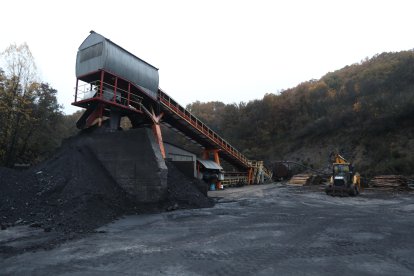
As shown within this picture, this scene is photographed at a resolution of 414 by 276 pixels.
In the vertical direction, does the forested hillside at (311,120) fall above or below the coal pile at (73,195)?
above

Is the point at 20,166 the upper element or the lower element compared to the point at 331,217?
upper

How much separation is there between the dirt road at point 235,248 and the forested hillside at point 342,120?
2126 centimetres

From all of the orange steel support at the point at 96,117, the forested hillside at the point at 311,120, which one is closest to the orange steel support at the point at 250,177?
the forested hillside at the point at 311,120

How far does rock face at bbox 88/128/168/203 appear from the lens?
13.0 m

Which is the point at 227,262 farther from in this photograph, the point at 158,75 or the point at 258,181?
the point at 258,181

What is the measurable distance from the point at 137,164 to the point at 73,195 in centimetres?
302

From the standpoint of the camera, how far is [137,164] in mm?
13258

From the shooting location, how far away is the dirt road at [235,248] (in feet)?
17.8

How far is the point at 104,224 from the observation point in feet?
33.0

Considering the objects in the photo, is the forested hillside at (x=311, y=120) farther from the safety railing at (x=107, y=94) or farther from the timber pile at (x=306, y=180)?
the safety railing at (x=107, y=94)

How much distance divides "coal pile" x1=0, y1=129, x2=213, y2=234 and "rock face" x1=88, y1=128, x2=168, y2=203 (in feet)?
1.04

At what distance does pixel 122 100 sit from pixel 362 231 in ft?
45.6

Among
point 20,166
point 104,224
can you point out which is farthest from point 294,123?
point 104,224

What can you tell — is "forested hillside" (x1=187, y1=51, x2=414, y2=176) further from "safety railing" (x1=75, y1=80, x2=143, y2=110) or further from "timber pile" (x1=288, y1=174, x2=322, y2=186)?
"safety railing" (x1=75, y1=80, x2=143, y2=110)
